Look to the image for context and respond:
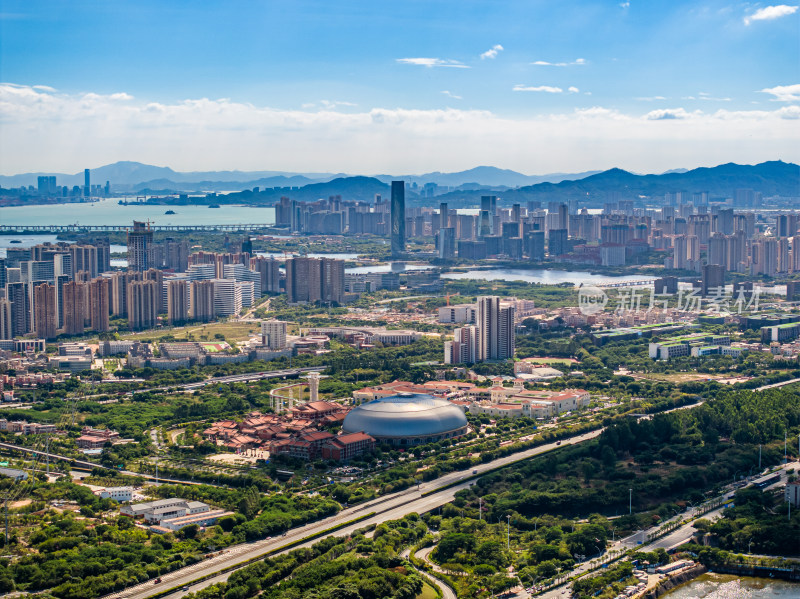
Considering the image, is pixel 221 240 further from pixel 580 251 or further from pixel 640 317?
pixel 640 317

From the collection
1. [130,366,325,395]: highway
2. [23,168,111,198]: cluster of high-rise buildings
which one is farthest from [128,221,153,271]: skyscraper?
[23,168,111,198]: cluster of high-rise buildings

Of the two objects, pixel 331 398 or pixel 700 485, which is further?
pixel 331 398

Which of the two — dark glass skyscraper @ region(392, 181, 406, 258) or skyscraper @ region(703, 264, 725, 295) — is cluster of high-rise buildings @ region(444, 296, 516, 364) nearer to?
skyscraper @ region(703, 264, 725, 295)

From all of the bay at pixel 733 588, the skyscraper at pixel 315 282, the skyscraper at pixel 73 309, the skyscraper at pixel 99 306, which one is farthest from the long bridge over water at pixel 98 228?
the bay at pixel 733 588

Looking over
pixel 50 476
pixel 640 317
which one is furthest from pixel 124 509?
pixel 640 317

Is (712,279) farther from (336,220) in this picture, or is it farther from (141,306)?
(336,220)

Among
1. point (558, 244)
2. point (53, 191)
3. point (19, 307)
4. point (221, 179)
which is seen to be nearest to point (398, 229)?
point (558, 244)
